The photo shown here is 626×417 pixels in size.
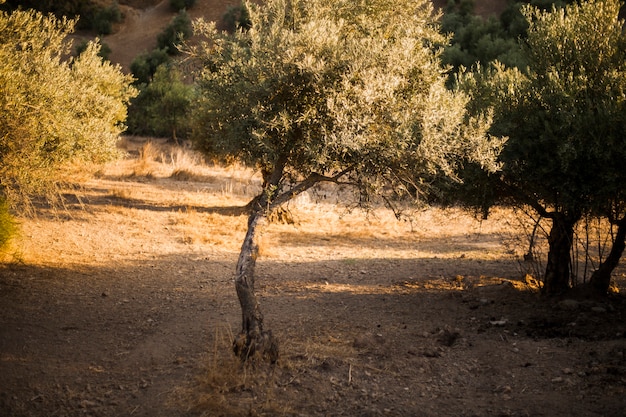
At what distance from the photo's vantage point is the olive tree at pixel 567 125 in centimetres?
881

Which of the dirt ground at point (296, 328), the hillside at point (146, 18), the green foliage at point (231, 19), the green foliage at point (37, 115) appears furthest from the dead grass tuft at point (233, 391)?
the green foliage at point (231, 19)

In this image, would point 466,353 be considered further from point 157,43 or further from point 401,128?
point 157,43

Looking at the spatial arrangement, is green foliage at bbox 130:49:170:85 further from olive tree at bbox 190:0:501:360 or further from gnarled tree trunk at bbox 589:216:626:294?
gnarled tree trunk at bbox 589:216:626:294

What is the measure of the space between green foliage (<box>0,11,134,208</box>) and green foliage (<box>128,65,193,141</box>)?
17.9 meters

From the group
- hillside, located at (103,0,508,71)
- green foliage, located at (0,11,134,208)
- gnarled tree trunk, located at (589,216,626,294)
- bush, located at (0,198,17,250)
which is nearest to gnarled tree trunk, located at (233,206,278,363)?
green foliage, located at (0,11,134,208)

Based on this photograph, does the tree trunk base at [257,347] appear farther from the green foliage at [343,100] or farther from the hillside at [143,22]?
the hillside at [143,22]

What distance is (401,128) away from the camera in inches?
285

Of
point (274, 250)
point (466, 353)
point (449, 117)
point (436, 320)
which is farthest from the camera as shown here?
point (274, 250)

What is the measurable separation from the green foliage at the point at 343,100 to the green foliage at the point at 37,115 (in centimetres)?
455

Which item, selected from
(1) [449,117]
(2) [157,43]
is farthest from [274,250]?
(2) [157,43]

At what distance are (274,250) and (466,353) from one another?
703cm

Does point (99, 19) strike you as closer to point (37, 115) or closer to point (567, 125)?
point (37, 115)

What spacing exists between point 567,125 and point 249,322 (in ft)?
18.9

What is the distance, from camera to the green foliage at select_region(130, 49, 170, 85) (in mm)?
48000
